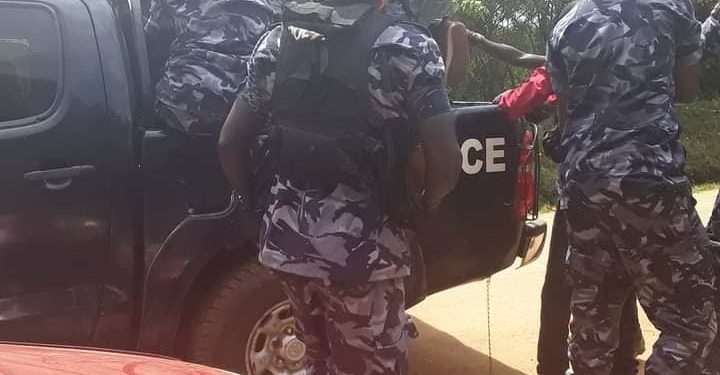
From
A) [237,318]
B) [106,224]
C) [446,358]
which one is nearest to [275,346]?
[237,318]

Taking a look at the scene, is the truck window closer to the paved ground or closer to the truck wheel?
the truck wheel

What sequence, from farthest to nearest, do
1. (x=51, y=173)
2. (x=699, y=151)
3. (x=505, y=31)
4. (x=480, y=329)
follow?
(x=505, y=31), (x=699, y=151), (x=480, y=329), (x=51, y=173)

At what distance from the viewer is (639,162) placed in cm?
292

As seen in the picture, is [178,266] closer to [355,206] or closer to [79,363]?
[355,206]

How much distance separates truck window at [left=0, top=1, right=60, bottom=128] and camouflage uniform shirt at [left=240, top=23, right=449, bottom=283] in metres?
1.03

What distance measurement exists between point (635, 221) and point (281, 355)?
1421mm

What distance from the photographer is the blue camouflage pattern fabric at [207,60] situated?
3309 millimetres

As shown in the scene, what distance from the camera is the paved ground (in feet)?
14.8

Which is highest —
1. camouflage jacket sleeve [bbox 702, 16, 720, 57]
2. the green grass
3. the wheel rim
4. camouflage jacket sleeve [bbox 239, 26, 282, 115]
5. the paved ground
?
camouflage jacket sleeve [bbox 239, 26, 282, 115]

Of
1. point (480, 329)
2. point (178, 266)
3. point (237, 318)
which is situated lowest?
point (480, 329)

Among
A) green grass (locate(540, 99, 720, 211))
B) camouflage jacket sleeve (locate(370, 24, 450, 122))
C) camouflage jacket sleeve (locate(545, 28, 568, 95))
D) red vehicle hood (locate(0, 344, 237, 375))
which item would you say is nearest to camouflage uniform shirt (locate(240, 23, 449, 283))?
camouflage jacket sleeve (locate(370, 24, 450, 122))

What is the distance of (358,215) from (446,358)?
2.37m

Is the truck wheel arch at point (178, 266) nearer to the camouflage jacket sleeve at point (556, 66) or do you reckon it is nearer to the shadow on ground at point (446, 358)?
the camouflage jacket sleeve at point (556, 66)

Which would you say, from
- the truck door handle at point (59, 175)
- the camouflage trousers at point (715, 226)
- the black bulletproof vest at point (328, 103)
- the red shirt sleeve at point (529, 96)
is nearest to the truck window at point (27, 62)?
the truck door handle at point (59, 175)
